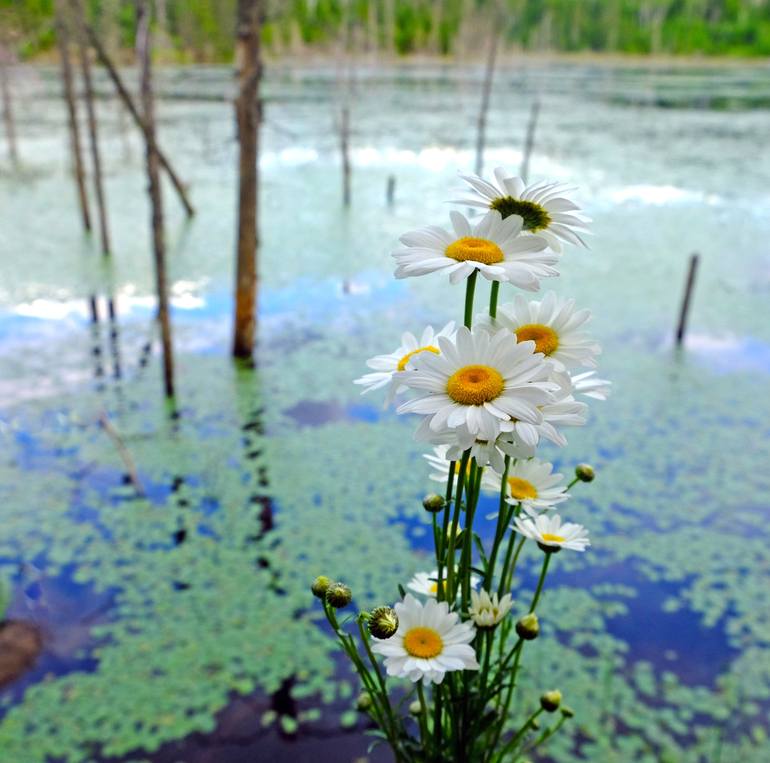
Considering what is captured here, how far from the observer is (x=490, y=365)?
82 cm

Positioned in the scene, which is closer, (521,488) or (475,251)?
(475,251)

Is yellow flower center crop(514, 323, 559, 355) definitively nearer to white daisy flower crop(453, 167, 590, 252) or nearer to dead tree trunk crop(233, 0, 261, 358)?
white daisy flower crop(453, 167, 590, 252)

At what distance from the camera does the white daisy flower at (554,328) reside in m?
0.87

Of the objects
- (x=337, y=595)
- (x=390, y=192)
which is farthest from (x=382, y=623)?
(x=390, y=192)

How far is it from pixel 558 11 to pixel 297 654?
191ft

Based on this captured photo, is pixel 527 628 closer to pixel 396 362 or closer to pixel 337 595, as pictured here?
pixel 337 595

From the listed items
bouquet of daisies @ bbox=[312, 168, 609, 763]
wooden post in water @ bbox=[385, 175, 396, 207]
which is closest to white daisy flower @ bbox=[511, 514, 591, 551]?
bouquet of daisies @ bbox=[312, 168, 609, 763]

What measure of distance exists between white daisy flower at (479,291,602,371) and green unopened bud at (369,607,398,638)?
369mm

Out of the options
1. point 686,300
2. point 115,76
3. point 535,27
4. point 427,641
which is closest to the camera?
point 427,641

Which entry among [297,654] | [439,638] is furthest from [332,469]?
[439,638]

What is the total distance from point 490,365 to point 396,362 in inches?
7.1

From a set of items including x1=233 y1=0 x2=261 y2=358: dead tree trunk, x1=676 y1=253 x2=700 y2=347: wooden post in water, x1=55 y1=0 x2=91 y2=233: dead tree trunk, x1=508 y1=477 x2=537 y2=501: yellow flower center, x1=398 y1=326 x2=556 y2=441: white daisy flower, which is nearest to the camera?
x1=398 y1=326 x2=556 y2=441: white daisy flower

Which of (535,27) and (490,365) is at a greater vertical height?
(535,27)

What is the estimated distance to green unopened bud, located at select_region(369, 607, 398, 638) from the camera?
87 centimetres
